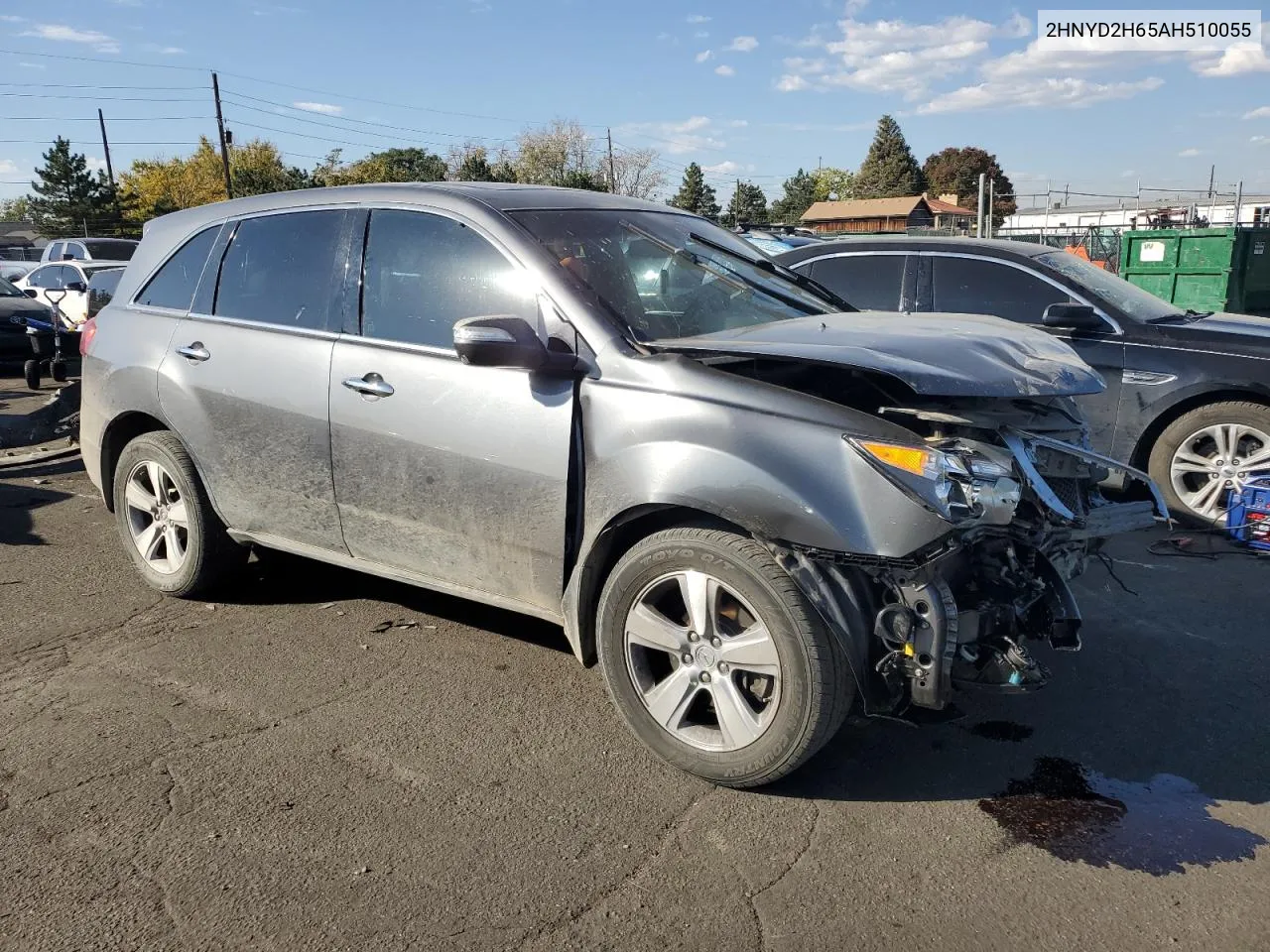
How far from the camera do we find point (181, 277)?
488 centimetres

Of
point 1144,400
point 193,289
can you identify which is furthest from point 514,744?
point 1144,400

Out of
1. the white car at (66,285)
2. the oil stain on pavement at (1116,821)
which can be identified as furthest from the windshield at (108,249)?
the oil stain on pavement at (1116,821)

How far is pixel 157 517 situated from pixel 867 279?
4.91 metres

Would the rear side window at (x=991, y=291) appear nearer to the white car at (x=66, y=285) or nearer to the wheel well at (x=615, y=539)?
the wheel well at (x=615, y=539)

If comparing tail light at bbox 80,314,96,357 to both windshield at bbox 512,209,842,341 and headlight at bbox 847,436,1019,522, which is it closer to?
windshield at bbox 512,209,842,341

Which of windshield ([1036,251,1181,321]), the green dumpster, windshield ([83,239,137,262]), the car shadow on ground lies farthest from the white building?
the car shadow on ground

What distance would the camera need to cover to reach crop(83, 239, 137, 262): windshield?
19.8 m

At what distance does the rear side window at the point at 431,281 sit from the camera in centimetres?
374

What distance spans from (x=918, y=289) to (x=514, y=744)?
4788 mm

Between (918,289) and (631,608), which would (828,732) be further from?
(918,289)

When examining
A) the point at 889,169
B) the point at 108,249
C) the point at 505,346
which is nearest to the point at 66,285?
the point at 108,249

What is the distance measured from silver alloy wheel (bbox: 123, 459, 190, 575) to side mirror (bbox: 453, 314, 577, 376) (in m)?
2.17

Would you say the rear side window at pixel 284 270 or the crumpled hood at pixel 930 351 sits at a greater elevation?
the rear side window at pixel 284 270

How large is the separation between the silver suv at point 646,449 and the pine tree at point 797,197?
90.9 metres
